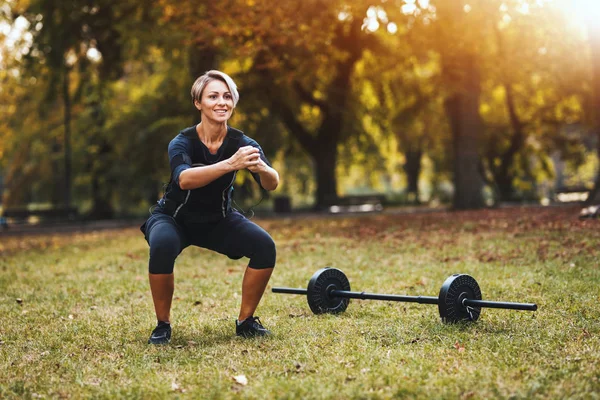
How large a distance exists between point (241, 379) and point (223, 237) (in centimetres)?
146

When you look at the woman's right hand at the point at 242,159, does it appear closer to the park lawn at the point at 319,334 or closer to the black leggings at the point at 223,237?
the black leggings at the point at 223,237

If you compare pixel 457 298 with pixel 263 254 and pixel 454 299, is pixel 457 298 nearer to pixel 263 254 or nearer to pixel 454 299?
pixel 454 299

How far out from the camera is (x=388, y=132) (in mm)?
32500

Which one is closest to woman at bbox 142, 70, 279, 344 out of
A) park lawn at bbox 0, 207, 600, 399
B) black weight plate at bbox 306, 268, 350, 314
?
park lawn at bbox 0, 207, 600, 399

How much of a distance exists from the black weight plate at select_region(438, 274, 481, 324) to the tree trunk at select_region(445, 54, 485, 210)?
1675 centimetres

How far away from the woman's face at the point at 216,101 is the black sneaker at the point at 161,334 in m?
1.65

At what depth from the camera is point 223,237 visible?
5449 millimetres

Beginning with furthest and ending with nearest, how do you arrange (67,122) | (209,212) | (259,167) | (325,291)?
1. (67,122)
2. (325,291)
3. (209,212)
4. (259,167)

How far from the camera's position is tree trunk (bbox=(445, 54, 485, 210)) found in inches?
859

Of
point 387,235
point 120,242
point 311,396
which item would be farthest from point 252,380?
point 120,242

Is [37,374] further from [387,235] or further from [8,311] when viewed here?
[387,235]

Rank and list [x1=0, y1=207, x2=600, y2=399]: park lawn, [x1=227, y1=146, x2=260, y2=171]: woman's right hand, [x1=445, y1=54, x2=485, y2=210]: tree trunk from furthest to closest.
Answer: [x1=445, y1=54, x2=485, y2=210]: tree trunk
[x1=227, y1=146, x2=260, y2=171]: woman's right hand
[x1=0, y1=207, x2=600, y2=399]: park lawn

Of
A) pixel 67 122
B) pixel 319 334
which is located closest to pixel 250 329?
pixel 319 334

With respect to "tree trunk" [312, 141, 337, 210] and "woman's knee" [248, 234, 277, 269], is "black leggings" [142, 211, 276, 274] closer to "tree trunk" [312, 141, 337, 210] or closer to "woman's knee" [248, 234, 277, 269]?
"woman's knee" [248, 234, 277, 269]
